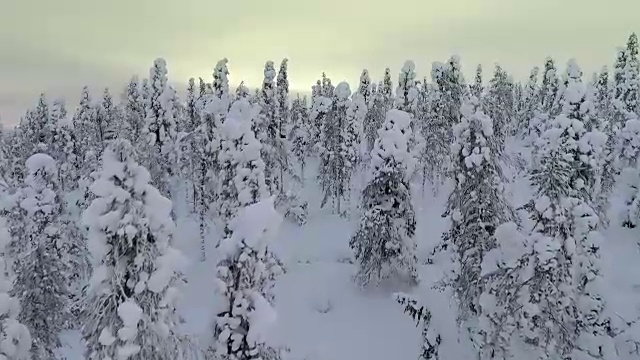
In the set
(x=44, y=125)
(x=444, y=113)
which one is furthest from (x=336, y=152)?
(x=44, y=125)

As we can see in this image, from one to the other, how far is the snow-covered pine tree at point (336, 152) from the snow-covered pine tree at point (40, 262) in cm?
2743

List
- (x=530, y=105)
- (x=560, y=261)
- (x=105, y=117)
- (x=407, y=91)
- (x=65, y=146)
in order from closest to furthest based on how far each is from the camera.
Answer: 1. (x=560, y=261)
2. (x=407, y=91)
3. (x=65, y=146)
4. (x=105, y=117)
5. (x=530, y=105)

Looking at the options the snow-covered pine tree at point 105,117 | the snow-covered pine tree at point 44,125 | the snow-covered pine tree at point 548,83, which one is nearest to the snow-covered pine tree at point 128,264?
the snow-covered pine tree at point 44,125

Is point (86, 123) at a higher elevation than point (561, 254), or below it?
below

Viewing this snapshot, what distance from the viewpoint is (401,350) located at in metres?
25.6

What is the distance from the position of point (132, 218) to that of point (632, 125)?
127 feet

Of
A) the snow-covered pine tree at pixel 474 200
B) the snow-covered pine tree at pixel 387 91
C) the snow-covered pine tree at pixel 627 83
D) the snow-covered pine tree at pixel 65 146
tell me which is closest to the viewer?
the snow-covered pine tree at pixel 474 200

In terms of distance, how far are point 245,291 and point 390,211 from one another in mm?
15956

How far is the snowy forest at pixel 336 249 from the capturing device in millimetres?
13109

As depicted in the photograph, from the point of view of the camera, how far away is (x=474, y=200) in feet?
75.0

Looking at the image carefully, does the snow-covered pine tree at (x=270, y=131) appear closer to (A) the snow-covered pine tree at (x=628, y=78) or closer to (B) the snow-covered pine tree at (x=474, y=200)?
(B) the snow-covered pine tree at (x=474, y=200)

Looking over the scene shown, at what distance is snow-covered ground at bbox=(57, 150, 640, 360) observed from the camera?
25734 mm

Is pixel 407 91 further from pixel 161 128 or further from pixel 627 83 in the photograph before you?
pixel 627 83

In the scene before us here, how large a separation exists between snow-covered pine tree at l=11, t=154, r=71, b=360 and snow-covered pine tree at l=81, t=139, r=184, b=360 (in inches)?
353
